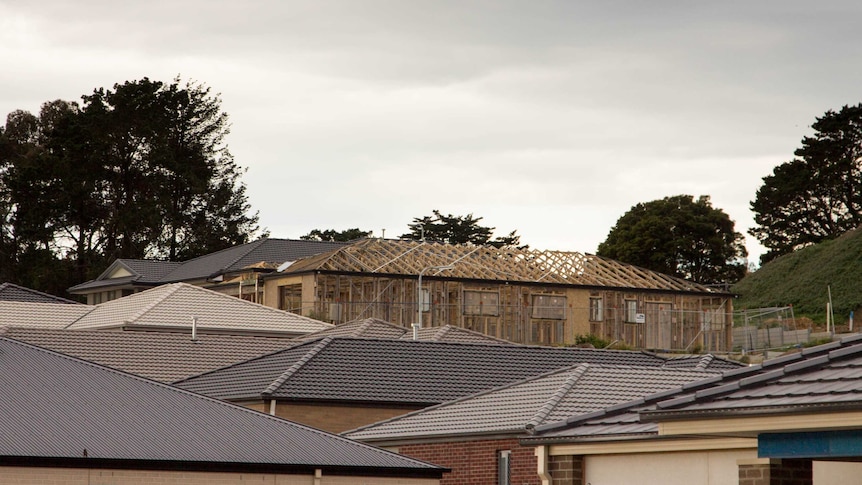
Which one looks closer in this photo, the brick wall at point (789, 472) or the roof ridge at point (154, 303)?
the brick wall at point (789, 472)

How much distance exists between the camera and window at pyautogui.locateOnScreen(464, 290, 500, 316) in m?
69.2

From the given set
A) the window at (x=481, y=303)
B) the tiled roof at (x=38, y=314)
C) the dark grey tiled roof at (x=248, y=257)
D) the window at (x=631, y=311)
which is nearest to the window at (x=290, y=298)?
the window at (x=481, y=303)

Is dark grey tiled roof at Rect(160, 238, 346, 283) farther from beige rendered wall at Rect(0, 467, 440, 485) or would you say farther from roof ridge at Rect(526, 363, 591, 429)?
beige rendered wall at Rect(0, 467, 440, 485)

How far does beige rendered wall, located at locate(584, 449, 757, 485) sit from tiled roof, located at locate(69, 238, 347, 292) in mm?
60145

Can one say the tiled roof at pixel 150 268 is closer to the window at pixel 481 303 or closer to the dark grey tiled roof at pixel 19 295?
the dark grey tiled roof at pixel 19 295

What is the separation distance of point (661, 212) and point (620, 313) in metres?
34.2

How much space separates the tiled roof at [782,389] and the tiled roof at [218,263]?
214 ft

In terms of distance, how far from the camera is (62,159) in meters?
97.6

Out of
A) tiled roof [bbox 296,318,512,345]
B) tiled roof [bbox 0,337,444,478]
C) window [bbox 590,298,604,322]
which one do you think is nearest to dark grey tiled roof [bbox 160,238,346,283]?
window [bbox 590,298,604,322]

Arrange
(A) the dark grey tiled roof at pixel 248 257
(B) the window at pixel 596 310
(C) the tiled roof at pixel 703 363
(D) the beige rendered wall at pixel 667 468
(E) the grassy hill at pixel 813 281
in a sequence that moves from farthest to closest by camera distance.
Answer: (E) the grassy hill at pixel 813 281 < (A) the dark grey tiled roof at pixel 248 257 < (B) the window at pixel 596 310 < (C) the tiled roof at pixel 703 363 < (D) the beige rendered wall at pixel 667 468

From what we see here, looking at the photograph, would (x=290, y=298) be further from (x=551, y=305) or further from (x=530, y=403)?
(x=530, y=403)

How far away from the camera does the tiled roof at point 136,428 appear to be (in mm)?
24859

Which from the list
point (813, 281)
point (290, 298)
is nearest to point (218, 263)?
point (290, 298)

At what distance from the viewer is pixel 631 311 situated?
71.8 meters
